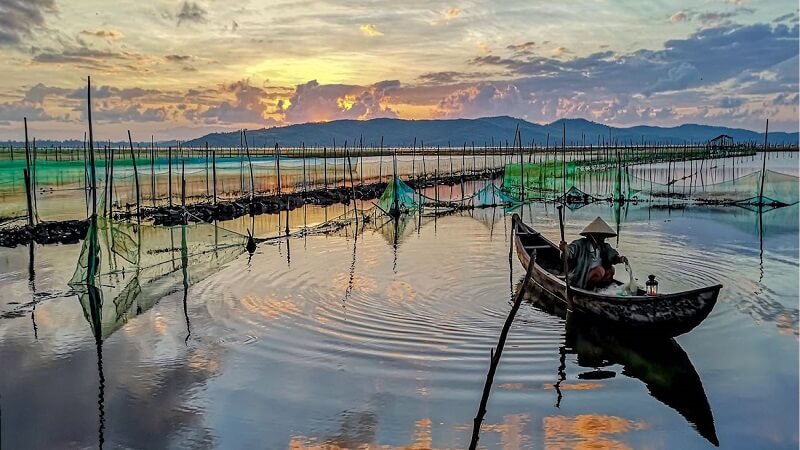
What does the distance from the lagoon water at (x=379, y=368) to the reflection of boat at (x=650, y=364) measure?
0.03 metres

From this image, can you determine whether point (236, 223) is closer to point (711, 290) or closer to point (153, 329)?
point (153, 329)

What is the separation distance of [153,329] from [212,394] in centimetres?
280

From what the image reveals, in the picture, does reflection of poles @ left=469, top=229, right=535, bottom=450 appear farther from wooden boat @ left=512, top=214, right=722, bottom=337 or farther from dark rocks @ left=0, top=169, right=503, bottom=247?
dark rocks @ left=0, top=169, right=503, bottom=247

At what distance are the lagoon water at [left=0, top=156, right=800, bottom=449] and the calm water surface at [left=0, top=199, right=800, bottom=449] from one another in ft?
0.08

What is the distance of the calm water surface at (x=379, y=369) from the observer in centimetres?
604

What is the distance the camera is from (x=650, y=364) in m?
7.75

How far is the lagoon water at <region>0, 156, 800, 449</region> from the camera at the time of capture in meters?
6.04

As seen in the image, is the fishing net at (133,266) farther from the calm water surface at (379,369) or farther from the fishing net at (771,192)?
the fishing net at (771,192)

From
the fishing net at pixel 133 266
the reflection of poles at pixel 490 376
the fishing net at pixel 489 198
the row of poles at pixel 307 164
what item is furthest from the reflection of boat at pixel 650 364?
the fishing net at pixel 489 198

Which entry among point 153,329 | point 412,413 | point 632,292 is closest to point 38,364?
point 153,329

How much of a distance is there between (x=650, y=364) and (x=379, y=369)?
10.4 ft

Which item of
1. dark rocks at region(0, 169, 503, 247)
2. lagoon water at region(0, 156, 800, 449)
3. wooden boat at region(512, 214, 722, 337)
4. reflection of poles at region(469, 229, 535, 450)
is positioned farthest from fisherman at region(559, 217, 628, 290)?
dark rocks at region(0, 169, 503, 247)

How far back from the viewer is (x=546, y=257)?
12.6 metres

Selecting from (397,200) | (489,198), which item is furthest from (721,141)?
(397,200)
